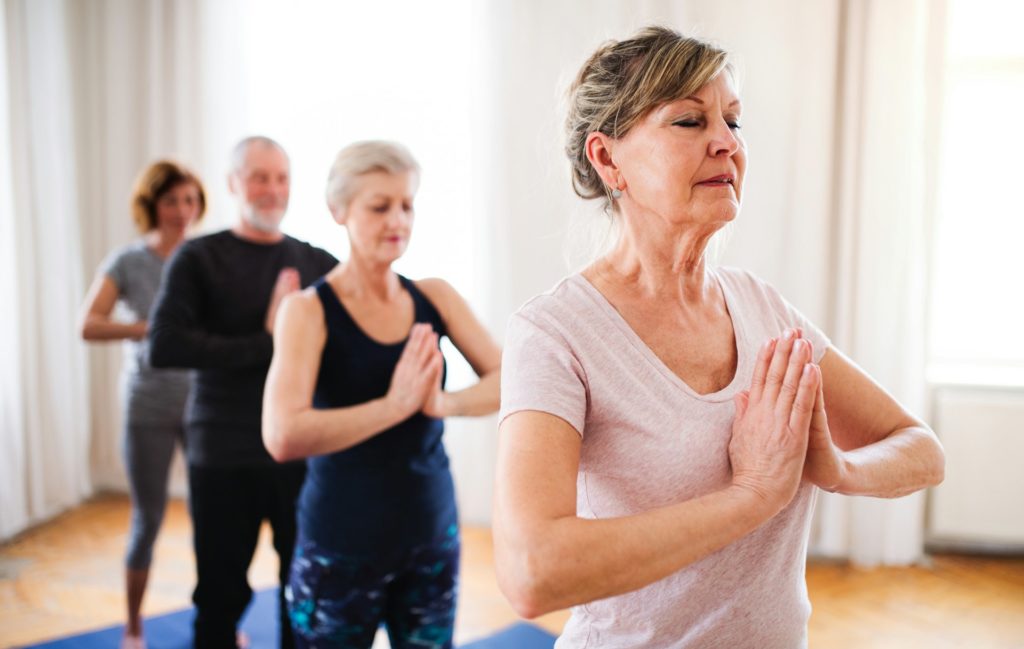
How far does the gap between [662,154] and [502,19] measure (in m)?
3.43

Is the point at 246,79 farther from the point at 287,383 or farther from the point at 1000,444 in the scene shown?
the point at 1000,444

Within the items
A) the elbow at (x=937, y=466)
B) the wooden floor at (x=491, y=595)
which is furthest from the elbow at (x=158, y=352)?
the elbow at (x=937, y=466)

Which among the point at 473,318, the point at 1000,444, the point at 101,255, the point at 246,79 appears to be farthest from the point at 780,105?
the point at 101,255

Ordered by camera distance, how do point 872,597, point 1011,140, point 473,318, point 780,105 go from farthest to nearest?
point 1011,140, point 780,105, point 872,597, point 473,318

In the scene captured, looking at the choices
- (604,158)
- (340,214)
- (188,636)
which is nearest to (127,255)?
(188,636)

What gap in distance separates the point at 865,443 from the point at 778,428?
0.35 metres

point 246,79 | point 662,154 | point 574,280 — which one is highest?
point 246,79

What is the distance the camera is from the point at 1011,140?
4141 mm

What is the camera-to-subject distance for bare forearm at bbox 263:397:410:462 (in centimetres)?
168

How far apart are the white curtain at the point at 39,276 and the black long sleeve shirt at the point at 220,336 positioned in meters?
2.42

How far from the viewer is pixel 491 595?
357cm

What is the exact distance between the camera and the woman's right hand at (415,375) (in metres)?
1.72

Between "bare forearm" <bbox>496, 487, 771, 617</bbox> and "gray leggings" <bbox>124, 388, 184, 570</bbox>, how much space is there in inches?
92.9

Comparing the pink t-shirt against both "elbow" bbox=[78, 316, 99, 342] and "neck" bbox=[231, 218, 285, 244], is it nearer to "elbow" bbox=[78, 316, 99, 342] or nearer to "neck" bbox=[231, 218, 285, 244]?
"neck" bbox=[231, 218, 285, 244]
